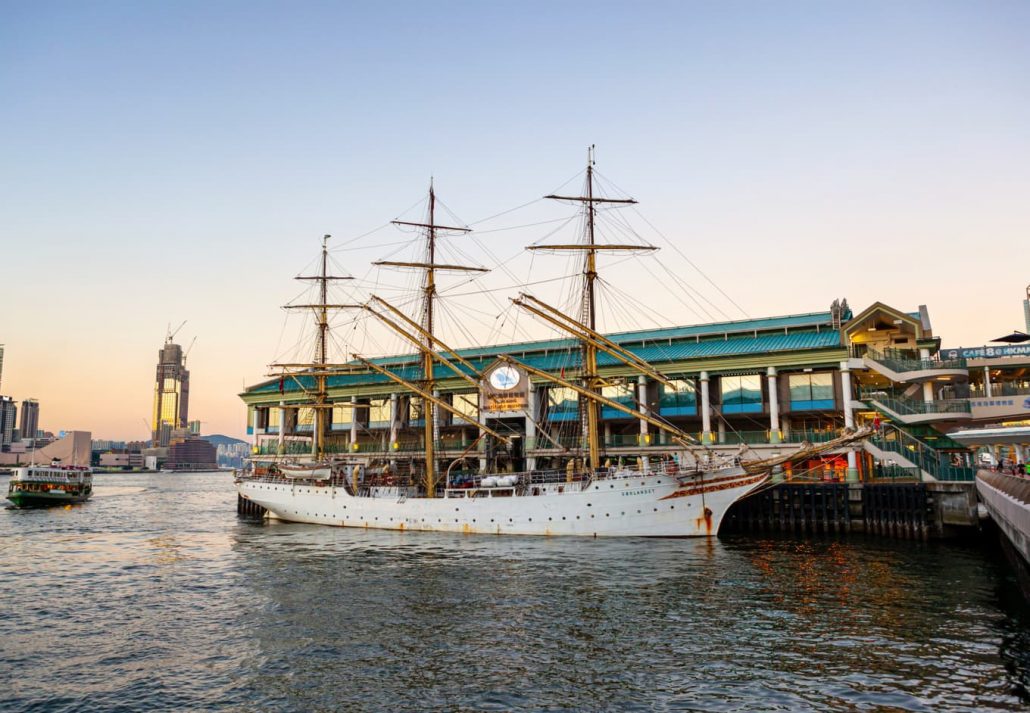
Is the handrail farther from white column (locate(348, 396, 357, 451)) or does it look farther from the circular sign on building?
white column (locate(348, 396, 357, 451))

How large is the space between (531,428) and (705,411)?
53.3ft

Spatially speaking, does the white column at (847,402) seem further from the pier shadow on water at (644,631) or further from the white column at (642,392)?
the white column at (642,392)

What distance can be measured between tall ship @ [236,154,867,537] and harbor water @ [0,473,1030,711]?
177 inches

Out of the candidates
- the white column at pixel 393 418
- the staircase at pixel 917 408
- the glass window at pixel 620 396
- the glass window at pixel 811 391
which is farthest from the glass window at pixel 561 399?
the staircase at pixel 917 408

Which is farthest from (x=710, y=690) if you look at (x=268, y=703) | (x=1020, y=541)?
(x=1020, y=541)

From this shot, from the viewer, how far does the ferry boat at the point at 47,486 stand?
75125 mm

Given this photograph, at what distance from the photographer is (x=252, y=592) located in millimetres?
28516

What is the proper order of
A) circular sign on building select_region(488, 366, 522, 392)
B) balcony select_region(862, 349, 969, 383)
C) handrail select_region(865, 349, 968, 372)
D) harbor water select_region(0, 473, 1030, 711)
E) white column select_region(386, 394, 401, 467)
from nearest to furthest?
1. harbor water select_region(0, 473, 1030, 711)
2. balcony select_region(862, 349, 969, 383)
3. handrail select_region(865, 349, 968, 372)
4. circular sign on building select_region(488, 366, 522, 392)
5. white column select_region(386, 394, 401, 467)

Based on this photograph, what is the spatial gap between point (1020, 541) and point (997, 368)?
4941cm

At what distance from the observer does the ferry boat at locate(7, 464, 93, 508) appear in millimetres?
75125

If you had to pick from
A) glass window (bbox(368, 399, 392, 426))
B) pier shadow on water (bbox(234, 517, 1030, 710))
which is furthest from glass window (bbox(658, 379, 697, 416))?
glass window (bbox(368, 399, 392, 426))

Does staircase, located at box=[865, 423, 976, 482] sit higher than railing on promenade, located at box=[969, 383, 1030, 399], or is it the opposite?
railing on promenade, located at box=[969, 383, 1030, 399]

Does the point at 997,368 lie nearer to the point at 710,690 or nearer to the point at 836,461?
the point at 836,461

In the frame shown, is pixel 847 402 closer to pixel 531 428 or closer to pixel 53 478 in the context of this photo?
pixel 531 428
